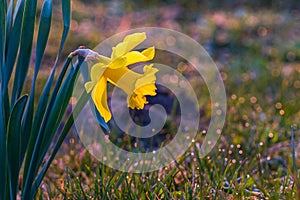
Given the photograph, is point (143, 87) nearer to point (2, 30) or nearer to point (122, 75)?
point (122, 75)

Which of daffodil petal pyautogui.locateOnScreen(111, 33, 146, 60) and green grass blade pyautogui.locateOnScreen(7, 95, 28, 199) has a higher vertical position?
daffodil petal pyautogui.locateOnScreen(111, 33, 146, 60)

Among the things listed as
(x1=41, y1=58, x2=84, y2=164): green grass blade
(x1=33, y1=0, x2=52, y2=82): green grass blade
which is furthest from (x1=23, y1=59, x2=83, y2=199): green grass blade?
(x1=33, y1=0, x2=52, y2=82): green grass blade

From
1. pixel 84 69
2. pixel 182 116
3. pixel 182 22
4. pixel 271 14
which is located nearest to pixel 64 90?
pixel 84 69

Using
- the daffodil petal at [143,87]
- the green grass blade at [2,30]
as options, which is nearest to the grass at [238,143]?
the daffodil petal at [143,87]

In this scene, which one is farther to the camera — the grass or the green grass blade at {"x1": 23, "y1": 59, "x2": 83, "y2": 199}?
the grass

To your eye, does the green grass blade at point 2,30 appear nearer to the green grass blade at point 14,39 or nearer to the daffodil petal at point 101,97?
the green grass blade at point 14,39

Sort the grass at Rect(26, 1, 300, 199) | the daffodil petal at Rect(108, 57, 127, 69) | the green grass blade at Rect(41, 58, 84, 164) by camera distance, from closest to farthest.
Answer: the daffodil petal at Rect(108, 57, 127, 69) → the green grass blade at Rect(41, 58, 84, 164) → the grass at Rect(26, 1, 300, 199)

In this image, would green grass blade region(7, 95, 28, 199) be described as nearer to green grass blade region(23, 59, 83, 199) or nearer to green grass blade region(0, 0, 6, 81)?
green grass blade region(23, 59, 83, 199)

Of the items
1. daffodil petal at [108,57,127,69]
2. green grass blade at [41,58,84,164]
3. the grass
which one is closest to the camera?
daffodil petal at [108,57,127,69]

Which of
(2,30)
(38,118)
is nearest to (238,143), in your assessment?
(38,118)
